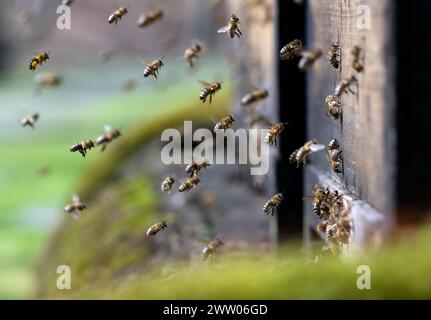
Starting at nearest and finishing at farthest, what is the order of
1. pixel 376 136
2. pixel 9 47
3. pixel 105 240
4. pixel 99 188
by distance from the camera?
pixel 376 136 → pixel 105 240 → pixel 99 188 → pixel 9 47

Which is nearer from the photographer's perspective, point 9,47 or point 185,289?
point 185,289

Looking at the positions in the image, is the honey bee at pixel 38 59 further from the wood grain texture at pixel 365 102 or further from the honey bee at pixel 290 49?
the wood grain texture at pixel 365 102

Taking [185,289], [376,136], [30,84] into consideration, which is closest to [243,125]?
[376,136]

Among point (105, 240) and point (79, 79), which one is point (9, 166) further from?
point (79, 79)

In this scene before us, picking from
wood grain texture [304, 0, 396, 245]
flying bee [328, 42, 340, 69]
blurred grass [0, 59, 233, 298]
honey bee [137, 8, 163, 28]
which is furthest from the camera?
blurred grass [0, 59, 233, 298]

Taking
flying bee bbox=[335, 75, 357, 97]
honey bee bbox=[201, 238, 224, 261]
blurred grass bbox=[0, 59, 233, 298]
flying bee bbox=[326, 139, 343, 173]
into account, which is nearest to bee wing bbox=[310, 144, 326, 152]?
flying bee bbox=[326, 139, 343, 173]

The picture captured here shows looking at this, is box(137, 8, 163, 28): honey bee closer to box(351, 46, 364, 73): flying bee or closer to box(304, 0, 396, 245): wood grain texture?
box(304, 0, 396, 245): wood grain texture

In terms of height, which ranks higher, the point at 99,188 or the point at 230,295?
the point at 99,188
